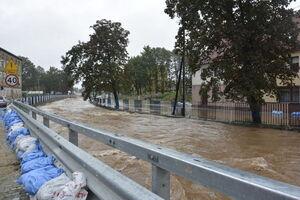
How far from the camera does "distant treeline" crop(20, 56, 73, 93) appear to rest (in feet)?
378

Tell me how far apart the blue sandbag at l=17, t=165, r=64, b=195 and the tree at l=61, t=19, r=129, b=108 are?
29.0m

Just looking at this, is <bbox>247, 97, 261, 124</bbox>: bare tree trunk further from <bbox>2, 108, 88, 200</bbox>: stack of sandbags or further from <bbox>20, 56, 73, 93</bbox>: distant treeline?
<bbox>20, 56, 73, 93</bbox>: distant treeline

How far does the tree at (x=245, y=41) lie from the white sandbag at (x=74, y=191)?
1107cm

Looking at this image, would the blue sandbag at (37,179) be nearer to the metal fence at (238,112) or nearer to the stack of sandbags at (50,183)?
the stack of sandbags at (50,183)

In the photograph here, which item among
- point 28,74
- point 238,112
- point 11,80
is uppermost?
point 28,74

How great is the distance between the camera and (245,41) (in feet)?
40.0

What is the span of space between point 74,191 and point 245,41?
40.0 feet

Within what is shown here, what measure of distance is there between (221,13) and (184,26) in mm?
2384

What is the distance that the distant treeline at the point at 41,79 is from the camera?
11512 cm

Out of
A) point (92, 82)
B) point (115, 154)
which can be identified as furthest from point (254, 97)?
point (92, 82)

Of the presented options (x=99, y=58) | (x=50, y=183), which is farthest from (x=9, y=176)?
(x=99, y=58)

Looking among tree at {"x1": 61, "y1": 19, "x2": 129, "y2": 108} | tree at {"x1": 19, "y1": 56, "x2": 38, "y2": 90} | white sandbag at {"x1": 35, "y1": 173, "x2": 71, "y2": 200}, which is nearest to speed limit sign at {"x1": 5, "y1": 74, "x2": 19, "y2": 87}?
white sandbag at {"x1": 35, "y1": 173, "x2": 71, "y2": 200}

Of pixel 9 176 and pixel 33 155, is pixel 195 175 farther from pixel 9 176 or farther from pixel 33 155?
pixel 9 176

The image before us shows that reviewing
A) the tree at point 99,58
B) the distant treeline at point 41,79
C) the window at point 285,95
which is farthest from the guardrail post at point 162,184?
the distant treeline at point 41,79
